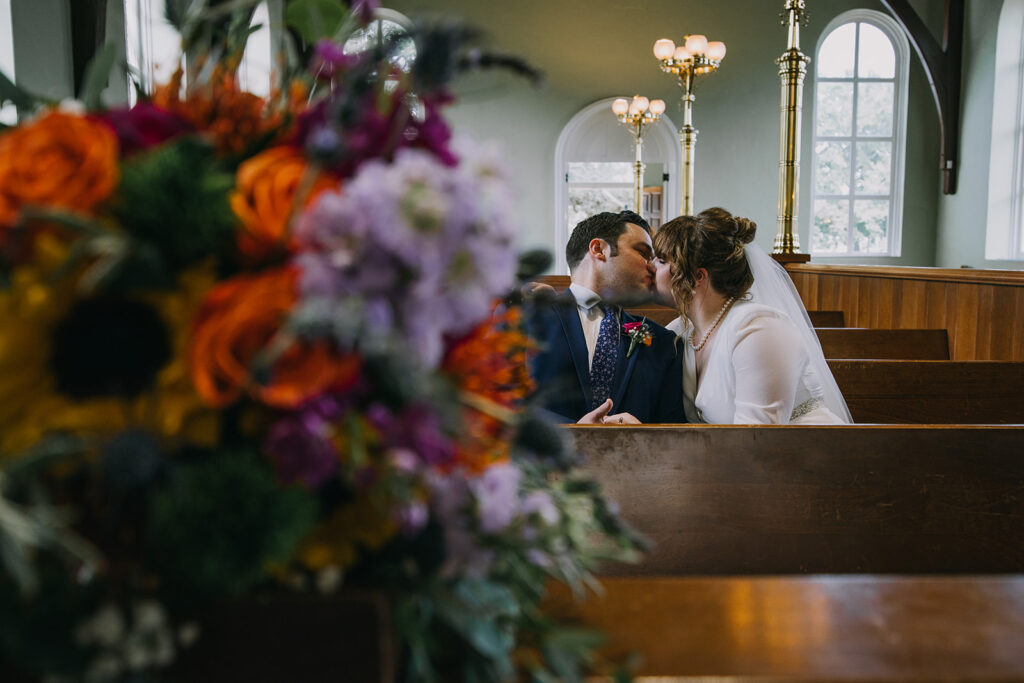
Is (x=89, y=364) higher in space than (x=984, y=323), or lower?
higher

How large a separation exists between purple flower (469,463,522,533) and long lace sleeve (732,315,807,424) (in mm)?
1641

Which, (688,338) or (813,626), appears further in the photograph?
(688,338)

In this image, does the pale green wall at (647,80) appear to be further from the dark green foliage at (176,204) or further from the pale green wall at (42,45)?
the dark green foliage at (176,204)

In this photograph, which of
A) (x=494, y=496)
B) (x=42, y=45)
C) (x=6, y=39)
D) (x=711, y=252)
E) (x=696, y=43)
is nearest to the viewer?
(x=494, y=496)

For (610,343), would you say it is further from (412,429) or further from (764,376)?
(412,429)

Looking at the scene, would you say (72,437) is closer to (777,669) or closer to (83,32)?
(777,669)

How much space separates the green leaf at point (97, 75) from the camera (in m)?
0.57

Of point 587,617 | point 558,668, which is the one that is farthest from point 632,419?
point 558,668

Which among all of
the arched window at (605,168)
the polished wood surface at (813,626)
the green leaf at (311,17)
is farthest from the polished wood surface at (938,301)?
the arched window at (605,168)

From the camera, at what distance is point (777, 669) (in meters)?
0.53

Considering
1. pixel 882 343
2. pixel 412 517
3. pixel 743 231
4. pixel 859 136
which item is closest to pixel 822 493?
pixel 743 231

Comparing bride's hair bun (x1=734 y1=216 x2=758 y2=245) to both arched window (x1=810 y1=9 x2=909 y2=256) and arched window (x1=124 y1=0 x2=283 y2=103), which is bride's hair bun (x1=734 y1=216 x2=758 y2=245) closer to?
arched window (x1=124 y1=0 x2=283 y2=103)

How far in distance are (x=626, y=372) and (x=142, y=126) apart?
201 centimetres

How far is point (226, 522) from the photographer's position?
15.8 inches
